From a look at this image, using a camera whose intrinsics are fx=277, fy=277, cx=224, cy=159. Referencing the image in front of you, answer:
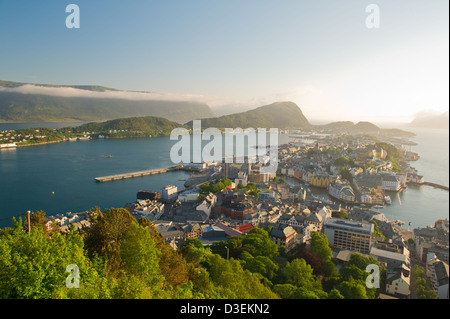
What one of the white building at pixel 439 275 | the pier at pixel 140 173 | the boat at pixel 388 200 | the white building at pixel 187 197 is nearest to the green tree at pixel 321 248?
the white building at pixel 439 275

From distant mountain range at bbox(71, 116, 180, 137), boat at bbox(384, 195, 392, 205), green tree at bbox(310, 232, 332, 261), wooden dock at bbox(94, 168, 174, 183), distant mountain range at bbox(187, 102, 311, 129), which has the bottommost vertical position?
boat at bbox(384, 195, 392, 205)

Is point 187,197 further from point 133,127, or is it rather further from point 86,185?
point 133,127

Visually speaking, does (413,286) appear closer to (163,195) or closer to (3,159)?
(163,195)

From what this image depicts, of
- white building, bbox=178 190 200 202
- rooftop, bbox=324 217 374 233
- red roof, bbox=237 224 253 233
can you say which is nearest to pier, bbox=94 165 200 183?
white building, bbox=178 190 200 202

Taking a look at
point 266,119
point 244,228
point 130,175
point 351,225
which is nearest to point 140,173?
point 130,175

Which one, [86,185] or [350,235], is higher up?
[86,185]

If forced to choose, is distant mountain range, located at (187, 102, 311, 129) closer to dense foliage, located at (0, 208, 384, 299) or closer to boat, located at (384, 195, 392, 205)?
boat, located at (384, 195, 392, 205)
